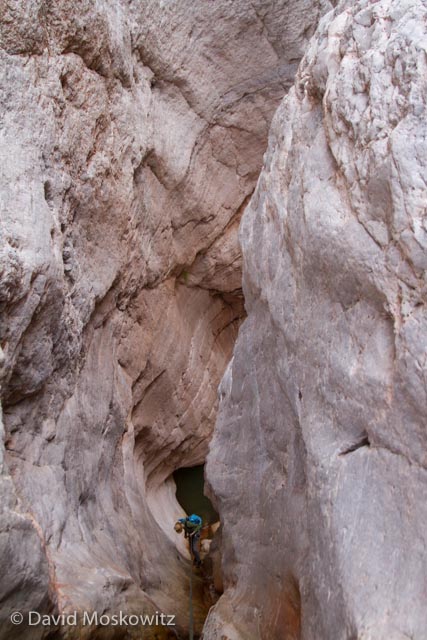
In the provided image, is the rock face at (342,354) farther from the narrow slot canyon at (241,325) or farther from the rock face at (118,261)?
the rock face at (118,261)

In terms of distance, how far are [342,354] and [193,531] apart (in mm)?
5614

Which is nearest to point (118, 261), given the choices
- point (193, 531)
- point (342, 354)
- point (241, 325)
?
point (241, 325)

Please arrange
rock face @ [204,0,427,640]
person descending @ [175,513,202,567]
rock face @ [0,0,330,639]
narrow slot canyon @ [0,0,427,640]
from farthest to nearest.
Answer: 1. person descending @ [175,513,202,567]
2. rock face @ [0,0,330,639]
3. narrow slot canyon @ [0,0,427,640]
4. rock face @ [204,0,427,640]

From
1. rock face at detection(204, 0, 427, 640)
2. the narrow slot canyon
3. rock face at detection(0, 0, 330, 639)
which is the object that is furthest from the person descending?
rock face at detection(204, 0, 427, 640)

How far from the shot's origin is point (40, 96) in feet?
20.0

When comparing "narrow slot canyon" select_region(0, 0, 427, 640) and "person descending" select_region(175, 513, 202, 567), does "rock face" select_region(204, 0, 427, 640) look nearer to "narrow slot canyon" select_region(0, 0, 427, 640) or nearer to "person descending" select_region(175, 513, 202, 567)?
"narrow slot canyon" select_region(0, 0, 427, 640)

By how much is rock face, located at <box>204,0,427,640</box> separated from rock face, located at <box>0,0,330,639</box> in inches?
64.1

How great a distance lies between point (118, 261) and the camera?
775 centimetres

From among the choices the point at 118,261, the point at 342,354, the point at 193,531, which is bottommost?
the point at 193,531

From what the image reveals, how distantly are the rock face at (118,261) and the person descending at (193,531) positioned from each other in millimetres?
235

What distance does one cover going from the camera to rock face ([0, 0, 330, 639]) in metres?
5.66

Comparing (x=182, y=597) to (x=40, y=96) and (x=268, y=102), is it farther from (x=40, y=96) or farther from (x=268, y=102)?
(x=268, y=102)

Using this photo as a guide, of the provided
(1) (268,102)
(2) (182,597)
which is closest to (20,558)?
(2) (182,597)

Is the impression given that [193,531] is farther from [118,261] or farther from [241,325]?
[118,261]
